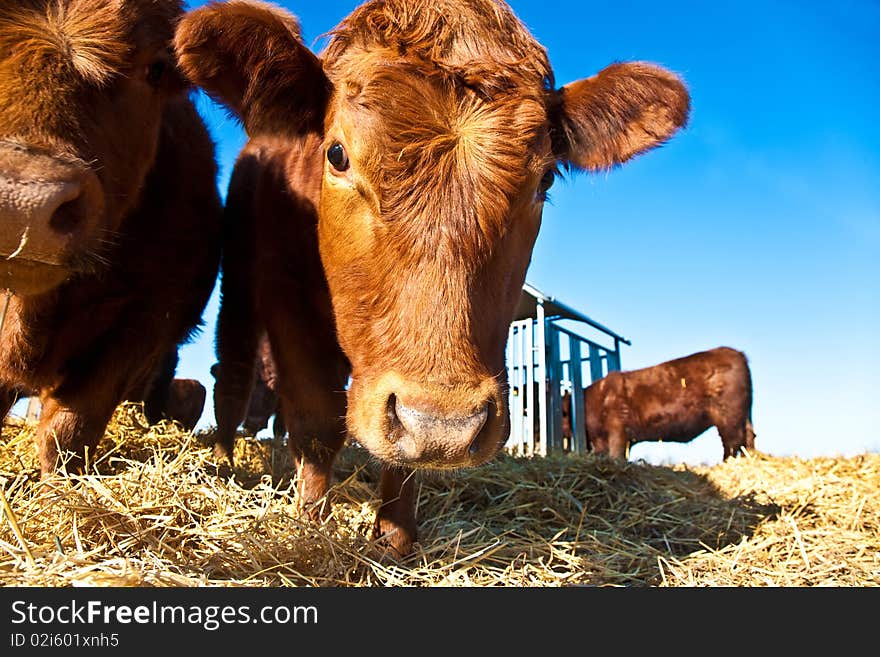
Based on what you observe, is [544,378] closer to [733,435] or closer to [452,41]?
[733,435]

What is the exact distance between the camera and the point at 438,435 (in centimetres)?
189

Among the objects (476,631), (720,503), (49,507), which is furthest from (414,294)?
(720,503)

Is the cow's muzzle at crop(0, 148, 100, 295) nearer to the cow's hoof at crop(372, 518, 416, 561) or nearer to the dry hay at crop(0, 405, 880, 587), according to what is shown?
the dry hay at crop(0, 405, 880, 587)

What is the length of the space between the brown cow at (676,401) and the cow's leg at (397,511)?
50.0 feet

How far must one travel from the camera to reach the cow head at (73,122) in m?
2.21

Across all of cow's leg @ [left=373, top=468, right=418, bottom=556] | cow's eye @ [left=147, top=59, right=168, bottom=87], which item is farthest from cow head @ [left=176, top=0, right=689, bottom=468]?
cow's leg @ [left=373, top=468, right=418, bottom=556]

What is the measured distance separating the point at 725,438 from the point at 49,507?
17.1 meters

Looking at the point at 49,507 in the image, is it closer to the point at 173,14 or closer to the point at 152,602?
the point at 152,602

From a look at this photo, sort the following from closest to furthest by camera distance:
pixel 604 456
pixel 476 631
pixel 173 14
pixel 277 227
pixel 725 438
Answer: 1. pixel 476 631
2. pixel 173 14
3. pixel 277 227
4. pixel 604 456
5. pixel 725 438

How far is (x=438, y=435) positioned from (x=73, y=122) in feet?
5.74

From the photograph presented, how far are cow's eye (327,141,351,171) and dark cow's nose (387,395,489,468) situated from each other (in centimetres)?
91

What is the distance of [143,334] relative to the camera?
3.47 m

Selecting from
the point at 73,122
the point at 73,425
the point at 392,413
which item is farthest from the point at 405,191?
the point at 73,425

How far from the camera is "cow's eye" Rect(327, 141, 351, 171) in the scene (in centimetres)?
246
